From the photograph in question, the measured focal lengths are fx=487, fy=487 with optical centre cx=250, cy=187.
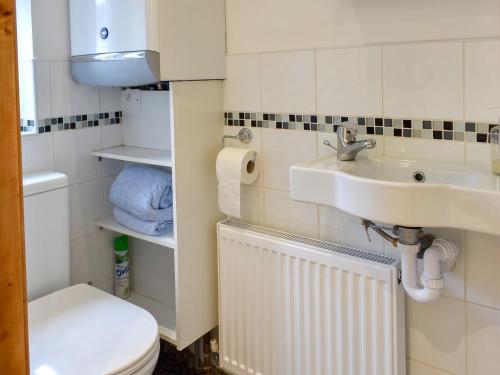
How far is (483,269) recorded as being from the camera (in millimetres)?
1341

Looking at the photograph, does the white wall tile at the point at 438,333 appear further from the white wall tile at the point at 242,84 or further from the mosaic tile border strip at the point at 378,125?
the white wall tile at the point at 242,84

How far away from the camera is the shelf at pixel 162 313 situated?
185cm

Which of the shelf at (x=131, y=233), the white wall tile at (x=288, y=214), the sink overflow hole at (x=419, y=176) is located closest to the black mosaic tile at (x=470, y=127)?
the sink overflow hole at (x=419, y=176)

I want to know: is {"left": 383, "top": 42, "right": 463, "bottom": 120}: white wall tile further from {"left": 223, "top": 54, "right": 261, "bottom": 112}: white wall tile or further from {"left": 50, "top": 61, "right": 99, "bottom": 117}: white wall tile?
{"left": 50, "top": 61, "right": 99, "bottom": 117}: white wall tile

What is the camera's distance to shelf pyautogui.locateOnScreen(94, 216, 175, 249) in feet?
5.94

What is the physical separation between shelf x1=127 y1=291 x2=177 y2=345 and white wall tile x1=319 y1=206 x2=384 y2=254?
695 mm

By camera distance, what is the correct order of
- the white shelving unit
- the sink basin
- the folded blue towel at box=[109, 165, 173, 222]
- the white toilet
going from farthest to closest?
1. the folded blue towel at box=[109, 165, 173, 222]
2. the white shelving unit
3. the white toilet
4. the sink basin

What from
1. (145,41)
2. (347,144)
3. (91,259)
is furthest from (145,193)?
(347,144)

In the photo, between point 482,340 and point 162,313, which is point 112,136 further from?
point 482,340

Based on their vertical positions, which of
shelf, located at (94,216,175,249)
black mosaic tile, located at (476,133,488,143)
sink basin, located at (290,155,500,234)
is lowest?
shelf, located at (94,216,175,249)

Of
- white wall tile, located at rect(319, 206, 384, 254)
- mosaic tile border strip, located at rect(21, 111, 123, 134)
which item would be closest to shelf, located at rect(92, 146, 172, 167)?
Result: mosaic tile border strip, located at rect(21, 111, 123, 134)

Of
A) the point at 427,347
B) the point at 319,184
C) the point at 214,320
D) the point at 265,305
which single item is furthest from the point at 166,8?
the point at 427,347

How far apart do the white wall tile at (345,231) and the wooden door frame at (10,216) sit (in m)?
1.06

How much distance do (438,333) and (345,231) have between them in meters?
0.41
